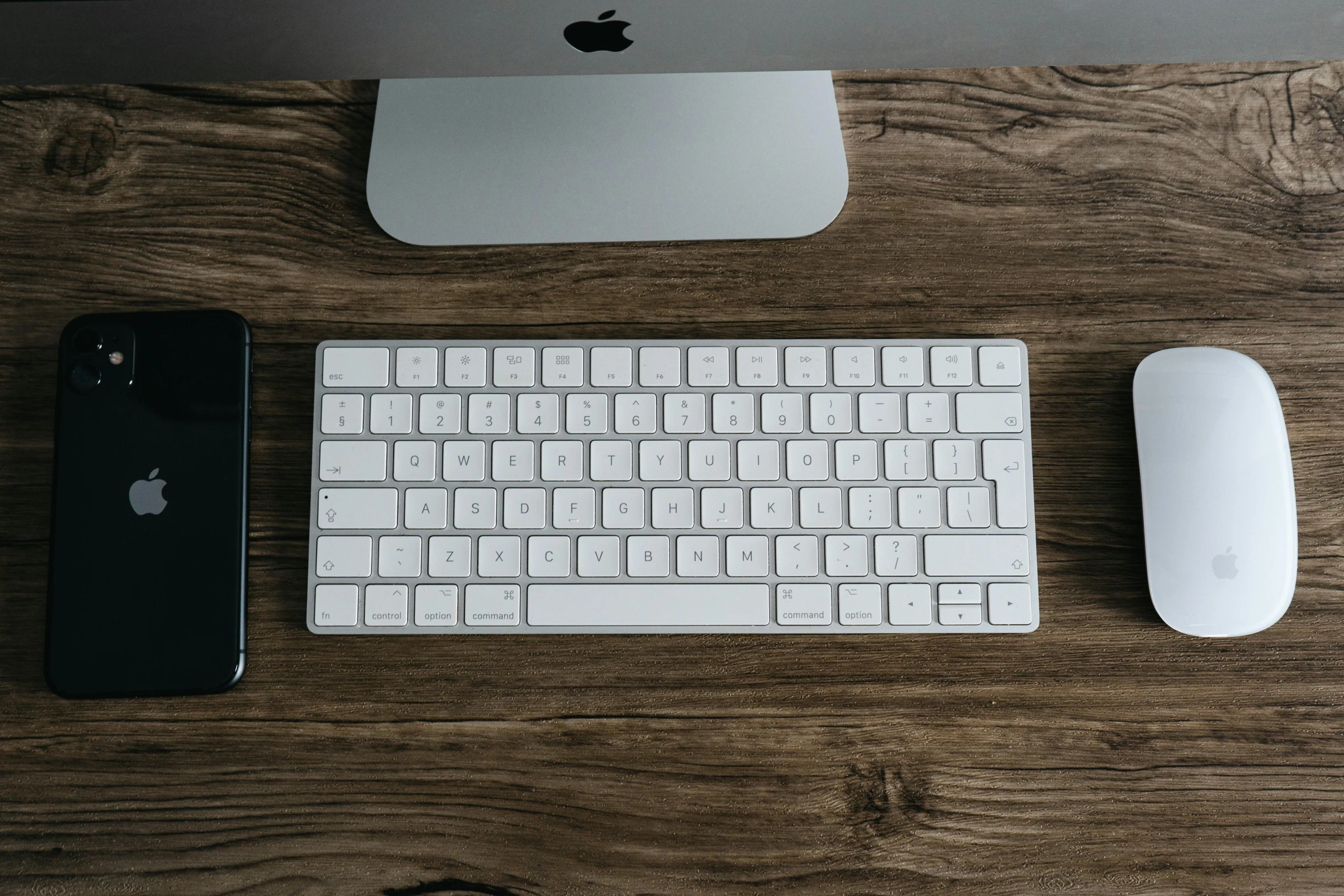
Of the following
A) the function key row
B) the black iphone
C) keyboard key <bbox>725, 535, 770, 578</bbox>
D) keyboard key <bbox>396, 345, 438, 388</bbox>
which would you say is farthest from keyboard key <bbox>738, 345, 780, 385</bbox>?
the black iphone

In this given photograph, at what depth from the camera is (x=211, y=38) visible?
545mm

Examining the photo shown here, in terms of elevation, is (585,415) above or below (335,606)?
above

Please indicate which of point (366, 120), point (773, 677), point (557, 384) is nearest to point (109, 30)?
point (366, 120)

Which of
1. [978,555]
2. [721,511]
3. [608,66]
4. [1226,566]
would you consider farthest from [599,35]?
[1226,566]

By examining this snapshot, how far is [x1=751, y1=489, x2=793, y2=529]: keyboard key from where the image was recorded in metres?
0.59

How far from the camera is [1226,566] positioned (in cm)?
56

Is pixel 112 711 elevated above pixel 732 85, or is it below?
below

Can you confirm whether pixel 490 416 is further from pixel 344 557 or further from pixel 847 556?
pixel 847 556

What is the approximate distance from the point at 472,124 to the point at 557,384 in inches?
7.9

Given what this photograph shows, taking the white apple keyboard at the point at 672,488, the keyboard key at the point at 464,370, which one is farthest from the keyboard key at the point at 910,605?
the keyboard key at the point at 464,370

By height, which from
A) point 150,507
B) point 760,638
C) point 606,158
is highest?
point 606,158

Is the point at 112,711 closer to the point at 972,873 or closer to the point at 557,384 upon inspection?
the point at 557,384

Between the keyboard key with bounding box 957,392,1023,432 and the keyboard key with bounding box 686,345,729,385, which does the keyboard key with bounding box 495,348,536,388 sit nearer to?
the keyboard key with bounding box 686,345,729,385

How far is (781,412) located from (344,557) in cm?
32
